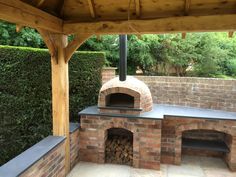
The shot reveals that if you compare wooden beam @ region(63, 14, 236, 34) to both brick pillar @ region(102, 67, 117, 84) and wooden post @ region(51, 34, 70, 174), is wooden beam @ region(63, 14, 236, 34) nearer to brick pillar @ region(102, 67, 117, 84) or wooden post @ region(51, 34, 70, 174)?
wooden post @ region(51, 34, 70, 174)

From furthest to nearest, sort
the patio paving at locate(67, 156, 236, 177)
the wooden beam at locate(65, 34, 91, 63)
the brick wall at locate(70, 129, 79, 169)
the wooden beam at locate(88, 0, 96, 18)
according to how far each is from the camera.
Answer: the brick wall at locate(70, 129, 79, 169), the patio paving at locate(67, 156, 236, 177), the wooden beam at locate(65, 34, 91, 63), the wooden beam at locate(88, 0, 96, 18)

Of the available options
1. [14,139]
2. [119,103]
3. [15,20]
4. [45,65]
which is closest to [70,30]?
[15,20]

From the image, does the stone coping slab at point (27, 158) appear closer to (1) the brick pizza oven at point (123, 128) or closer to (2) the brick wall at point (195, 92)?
(1) the brick pizza oven at point (123, 128)

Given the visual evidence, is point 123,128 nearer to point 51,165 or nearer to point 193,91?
point 51,165

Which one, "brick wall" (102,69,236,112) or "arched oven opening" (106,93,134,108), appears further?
"brick wall" (102,69,236,112)

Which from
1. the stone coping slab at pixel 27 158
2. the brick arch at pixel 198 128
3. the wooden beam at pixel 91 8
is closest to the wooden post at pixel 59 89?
the stone coping slab at pixel 27 158

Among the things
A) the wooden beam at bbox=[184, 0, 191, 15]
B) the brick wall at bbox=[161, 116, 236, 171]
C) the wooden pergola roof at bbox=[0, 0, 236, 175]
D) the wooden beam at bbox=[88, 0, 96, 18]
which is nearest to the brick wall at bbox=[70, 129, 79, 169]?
the wooden pergola roof at bbox=[0, 0, 236, 175]

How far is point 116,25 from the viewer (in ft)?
11.0

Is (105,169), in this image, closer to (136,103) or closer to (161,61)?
(136,103)

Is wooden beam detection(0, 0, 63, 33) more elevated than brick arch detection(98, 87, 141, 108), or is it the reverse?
wooden beam detection(0, 0, 63, 33)

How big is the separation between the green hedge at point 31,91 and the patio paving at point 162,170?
134cm

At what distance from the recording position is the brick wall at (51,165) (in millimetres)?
2963

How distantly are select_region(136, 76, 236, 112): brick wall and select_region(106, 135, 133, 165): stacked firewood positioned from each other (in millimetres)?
1538

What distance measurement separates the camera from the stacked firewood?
15.8ft
